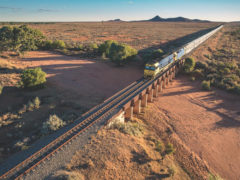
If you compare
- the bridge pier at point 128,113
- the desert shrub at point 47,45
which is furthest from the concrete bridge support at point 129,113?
the desert shrub at point 47,45

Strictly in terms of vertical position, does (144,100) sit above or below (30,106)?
above

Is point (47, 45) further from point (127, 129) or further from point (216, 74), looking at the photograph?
point (216, 74)

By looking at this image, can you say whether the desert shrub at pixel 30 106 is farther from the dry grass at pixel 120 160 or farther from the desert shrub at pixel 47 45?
the desert shrub at pixel 47 45

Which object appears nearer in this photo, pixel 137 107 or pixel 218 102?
pixel 137 107

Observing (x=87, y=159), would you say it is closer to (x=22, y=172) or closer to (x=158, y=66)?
(x=22, y=172)

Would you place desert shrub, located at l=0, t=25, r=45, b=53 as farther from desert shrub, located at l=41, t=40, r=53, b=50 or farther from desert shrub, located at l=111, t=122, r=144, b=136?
desert shrub, located at l=111, t=122, r=144, b=136

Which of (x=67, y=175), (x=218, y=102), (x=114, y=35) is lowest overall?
(x=218, y=102)

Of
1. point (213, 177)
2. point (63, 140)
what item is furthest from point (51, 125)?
point (213, 177)

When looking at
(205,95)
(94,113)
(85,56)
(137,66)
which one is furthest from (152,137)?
(85,56)
